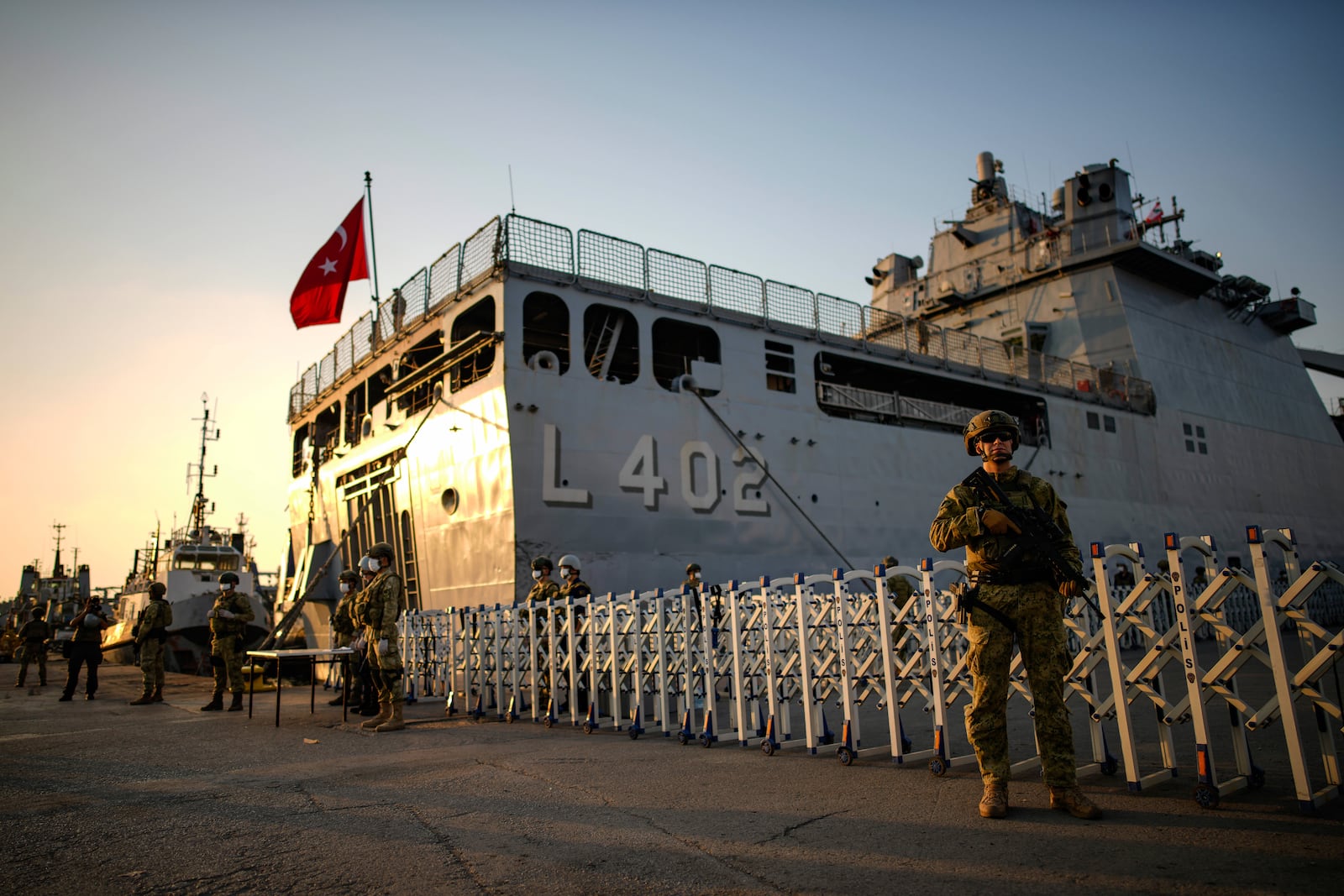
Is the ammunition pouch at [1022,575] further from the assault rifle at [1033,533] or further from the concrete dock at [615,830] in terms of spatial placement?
the concrete dock at [615,830]

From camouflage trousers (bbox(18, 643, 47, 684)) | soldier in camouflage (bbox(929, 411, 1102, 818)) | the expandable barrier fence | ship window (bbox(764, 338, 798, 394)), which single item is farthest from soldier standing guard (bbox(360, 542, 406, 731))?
camouflage trousers (bbox(18, 643, 47, 684))

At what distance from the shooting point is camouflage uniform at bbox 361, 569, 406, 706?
8.50m

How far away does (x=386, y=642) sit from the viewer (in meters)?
8.46

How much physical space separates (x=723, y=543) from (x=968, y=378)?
8386mm

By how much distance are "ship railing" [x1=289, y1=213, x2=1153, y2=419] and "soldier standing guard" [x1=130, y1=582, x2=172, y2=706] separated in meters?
6.19

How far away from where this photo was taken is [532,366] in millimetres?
12648

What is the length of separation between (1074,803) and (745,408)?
11.1 meters

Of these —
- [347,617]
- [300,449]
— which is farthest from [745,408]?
[300,449]

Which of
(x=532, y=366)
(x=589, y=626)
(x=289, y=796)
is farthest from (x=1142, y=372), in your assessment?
(x=289, y=796)

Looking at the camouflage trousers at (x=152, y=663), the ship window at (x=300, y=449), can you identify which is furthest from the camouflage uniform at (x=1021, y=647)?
the ship window at (x=300, y=449)

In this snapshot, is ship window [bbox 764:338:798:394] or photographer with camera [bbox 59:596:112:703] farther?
ship window [bbox 764:338:798:394]

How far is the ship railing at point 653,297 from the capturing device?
13.2 meters

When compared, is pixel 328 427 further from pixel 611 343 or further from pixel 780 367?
pixel 780 367

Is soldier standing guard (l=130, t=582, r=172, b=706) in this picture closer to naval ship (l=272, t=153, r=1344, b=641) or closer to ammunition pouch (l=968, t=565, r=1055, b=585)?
naval ship (l=272, t=153, r=1344, b=641)
